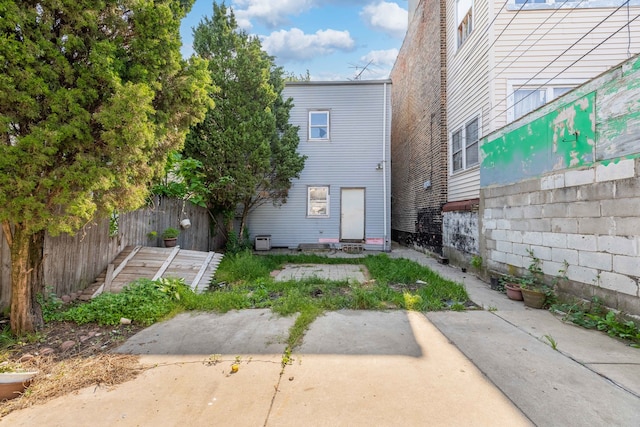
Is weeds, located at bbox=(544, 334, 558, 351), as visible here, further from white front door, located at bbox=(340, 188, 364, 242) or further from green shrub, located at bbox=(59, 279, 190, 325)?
white front door, located at bbox=(340, 188, 364, 242)

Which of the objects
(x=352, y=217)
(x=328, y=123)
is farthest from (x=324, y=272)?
(x=328, y=123)

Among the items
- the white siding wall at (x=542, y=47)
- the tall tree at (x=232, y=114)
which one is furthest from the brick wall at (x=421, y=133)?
the tall tree at (x=232, y=114)

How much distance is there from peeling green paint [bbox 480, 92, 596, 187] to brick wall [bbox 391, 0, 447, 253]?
3.15 metres

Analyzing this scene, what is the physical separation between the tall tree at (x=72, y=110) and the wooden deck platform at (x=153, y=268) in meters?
1.21

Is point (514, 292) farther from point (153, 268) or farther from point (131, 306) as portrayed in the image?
point (153, 268)

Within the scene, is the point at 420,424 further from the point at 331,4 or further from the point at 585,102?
the point at 331,4

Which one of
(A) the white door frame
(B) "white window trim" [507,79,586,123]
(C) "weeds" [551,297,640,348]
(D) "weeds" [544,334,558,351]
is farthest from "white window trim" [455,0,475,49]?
(D) "weeds" [544,334,558,351]

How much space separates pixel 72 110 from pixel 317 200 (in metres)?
8.40

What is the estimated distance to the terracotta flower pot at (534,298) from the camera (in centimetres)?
431

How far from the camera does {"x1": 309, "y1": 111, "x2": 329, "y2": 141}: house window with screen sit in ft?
36.0

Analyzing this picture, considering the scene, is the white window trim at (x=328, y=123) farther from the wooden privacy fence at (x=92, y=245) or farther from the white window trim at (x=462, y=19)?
the wooden privacy fence at (x=92, y=245)

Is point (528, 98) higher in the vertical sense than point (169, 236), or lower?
higher

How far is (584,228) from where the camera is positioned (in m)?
3.80

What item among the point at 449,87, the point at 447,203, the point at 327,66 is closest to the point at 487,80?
the point at 449,87
